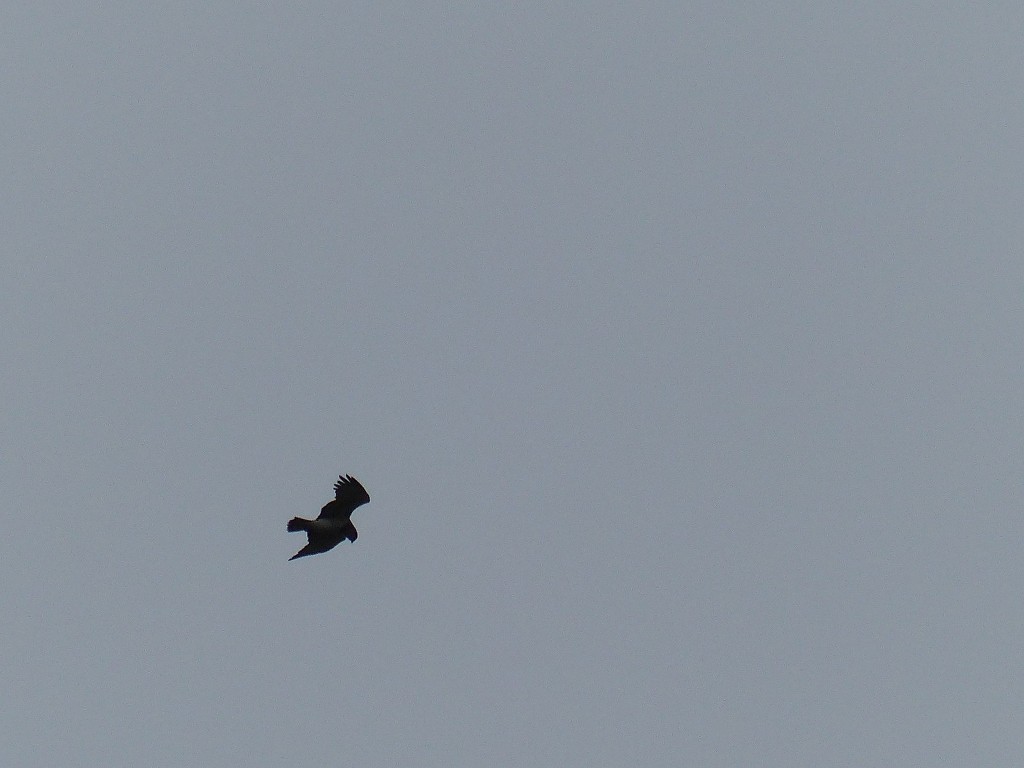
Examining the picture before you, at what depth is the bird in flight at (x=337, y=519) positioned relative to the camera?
23.8 meters

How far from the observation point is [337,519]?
23.9 m

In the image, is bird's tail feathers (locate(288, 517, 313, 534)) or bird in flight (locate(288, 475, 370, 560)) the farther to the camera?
bird in flight (locate(288, 475, 370, 560))

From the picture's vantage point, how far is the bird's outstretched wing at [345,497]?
77.9ft

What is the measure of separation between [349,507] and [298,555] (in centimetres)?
184

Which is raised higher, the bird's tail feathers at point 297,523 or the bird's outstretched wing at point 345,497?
the bird's outstretched wing at point 345,497

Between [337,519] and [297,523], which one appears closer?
[297,523]

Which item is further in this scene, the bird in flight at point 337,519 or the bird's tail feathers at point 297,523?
the bird in flight at point 337,519

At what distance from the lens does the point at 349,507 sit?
24.1 metres

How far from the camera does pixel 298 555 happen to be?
923 inches

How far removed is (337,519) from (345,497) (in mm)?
636

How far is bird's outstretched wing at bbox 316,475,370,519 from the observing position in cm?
2375

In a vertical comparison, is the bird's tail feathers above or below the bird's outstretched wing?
below

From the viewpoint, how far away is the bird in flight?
23750 mm
